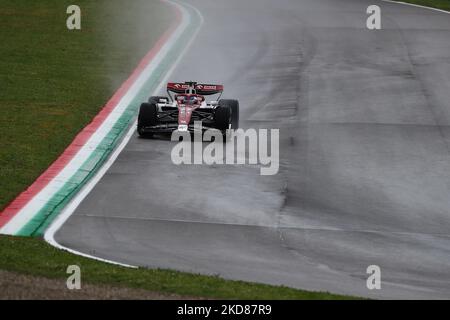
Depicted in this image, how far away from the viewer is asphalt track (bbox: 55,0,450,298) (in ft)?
51.3

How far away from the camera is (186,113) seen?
23000 mm

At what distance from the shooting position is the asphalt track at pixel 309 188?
15.6m

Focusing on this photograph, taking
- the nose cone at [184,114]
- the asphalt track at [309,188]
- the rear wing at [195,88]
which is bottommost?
the asphalt track at [309,188]

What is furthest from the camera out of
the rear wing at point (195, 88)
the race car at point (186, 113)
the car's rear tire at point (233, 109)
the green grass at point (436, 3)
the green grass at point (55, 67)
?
the green grass at point (436, 3)

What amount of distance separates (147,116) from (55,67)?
8195 millimetres

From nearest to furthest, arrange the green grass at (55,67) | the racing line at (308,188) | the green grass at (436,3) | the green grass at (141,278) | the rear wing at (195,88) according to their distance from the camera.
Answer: the green grass at (141,278), the racing line at (308,188), the green grass at (55,67), the rear wing at (195,88), the green grass at (436,3)

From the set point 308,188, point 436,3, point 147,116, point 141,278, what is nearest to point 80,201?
point 308,188

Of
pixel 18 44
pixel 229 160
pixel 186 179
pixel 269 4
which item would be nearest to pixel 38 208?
pixel 186 179

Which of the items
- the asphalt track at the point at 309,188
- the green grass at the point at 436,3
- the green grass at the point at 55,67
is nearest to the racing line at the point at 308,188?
the asphalt track at the point at 309,188

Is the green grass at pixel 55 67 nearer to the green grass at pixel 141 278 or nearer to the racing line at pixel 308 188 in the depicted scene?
the racing line at pixel 308 188

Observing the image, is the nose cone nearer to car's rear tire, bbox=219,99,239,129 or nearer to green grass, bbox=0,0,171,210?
car's rear tire, bbox=219,99,239,129

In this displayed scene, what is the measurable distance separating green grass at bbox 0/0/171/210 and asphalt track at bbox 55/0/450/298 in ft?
5.47

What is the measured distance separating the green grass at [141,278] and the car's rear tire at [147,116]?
27.0ft
